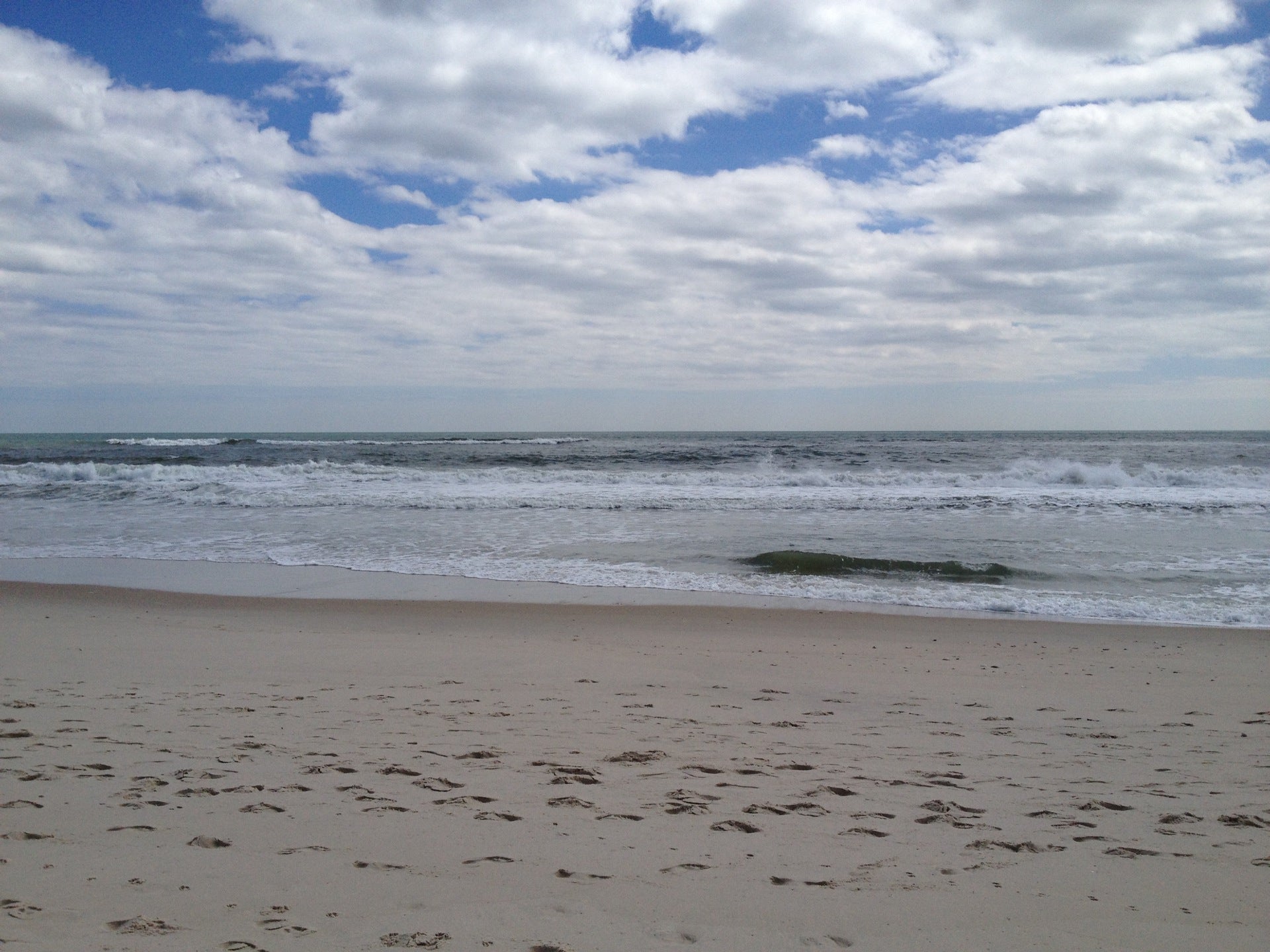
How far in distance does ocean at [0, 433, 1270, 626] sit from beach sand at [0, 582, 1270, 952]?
3561mm

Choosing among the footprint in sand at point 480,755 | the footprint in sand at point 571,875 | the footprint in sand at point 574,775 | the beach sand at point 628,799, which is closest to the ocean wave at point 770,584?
the beach sand at point 628,799

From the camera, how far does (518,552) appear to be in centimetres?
1273

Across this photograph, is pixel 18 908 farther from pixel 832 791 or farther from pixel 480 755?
pixel 832 791

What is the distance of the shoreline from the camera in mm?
8930

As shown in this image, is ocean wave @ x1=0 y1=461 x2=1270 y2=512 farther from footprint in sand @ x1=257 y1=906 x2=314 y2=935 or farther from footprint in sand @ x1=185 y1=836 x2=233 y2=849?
footprint in sand @ x1=257 y1=906 x2=314 y2=935

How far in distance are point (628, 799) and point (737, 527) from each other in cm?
1216

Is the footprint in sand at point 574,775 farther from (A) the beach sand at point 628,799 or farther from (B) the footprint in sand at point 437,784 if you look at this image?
(B) the footprint in sand at point 437,784

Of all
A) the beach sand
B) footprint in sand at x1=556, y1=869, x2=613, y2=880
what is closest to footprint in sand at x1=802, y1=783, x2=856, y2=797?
the beach sand

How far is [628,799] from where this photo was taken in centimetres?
356

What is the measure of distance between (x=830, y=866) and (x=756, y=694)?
2.61 m

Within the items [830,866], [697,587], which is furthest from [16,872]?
[697,587]

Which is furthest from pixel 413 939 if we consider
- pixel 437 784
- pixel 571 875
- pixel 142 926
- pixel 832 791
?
pixel 832 791

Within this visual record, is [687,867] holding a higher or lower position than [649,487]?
lower

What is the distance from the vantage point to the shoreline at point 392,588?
29.3 feet
